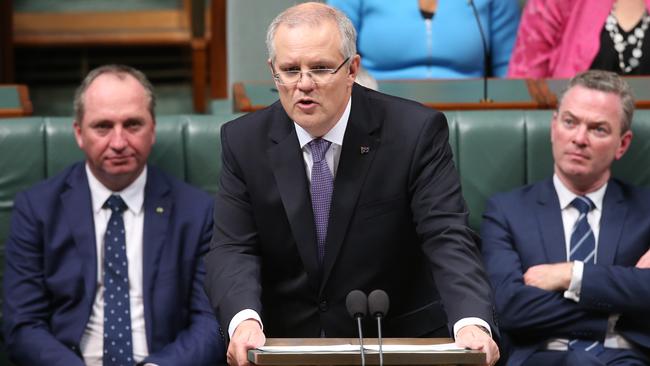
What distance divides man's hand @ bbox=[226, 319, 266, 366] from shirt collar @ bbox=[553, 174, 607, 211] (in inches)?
49.9

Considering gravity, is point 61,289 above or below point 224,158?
below

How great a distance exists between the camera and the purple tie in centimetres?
239

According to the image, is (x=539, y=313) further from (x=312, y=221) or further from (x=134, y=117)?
(x=134, y=117)

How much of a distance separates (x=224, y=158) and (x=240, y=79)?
7.68 feet

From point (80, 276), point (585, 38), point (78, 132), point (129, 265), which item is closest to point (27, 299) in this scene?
point (80, 276)

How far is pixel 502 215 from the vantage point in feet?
10.3

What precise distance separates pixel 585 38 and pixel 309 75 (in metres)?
1.91

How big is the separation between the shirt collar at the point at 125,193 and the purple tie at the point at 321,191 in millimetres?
842

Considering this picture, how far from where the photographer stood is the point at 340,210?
93.0 inches

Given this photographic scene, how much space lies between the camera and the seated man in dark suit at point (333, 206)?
225 cm

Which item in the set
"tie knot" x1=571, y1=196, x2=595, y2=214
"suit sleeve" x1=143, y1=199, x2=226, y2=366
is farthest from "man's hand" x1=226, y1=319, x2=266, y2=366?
"tie knot" x1=571, y1=196, x2=595, y2=214

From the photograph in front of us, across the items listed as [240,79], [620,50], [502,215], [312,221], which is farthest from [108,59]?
[312,221]

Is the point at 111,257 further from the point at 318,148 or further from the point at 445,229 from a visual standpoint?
the point at 445,229

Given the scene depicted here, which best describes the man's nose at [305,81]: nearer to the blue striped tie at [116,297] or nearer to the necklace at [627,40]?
the blue striped tie at [116,297]
